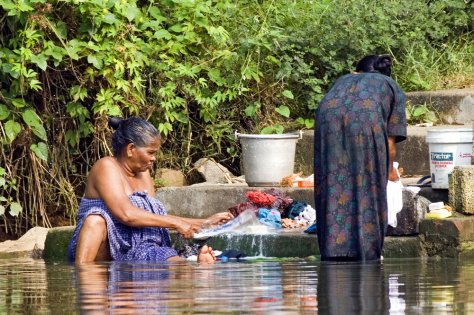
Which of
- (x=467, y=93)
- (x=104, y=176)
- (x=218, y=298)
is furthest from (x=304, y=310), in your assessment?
(x=467, y=93)

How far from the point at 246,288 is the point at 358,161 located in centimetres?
218

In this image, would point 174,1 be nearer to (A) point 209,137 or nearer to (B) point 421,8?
(A) point 209,137

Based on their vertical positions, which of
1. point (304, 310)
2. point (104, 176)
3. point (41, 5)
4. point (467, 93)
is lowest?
point (304, 310)

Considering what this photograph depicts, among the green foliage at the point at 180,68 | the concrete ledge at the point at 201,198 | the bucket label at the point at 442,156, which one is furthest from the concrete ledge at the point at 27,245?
the bucket label at the point at 442,156

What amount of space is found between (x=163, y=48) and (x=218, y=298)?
21.3 feet

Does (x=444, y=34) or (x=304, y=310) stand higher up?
(x=444, y=34)

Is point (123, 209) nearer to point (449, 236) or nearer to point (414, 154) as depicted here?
point (449, 236)

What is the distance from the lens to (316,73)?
12641 millimetres

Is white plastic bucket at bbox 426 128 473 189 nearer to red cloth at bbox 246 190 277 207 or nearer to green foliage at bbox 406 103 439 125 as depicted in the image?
red cloth at bbox 246 190 277 207

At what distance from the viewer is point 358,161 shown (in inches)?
333

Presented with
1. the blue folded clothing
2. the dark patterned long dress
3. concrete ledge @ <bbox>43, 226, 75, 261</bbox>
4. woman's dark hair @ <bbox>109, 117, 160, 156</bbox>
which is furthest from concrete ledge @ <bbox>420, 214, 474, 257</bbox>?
concrete ledge @ <bbox>43, 226, 75, 261</bbox>

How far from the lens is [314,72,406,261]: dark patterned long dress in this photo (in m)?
8.45

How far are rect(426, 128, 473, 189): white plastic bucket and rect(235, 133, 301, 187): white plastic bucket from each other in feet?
5.96

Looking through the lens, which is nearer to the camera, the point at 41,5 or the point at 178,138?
the point at 41,5
